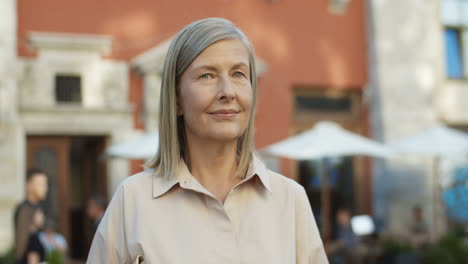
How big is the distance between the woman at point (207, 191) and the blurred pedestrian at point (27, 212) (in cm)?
372

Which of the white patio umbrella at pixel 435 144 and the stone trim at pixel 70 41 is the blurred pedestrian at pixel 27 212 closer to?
the stone trim at pixel 70 41

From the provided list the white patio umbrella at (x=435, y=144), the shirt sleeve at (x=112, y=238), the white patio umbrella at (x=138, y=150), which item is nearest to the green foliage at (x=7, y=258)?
the white patio umbrella at (x=138, y=150)

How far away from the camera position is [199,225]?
167 centimetres

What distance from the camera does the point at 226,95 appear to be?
66.1 inches

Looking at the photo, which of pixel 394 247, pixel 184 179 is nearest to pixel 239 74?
pixel 184 179

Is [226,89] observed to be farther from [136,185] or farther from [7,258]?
[7,258]

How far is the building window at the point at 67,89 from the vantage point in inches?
410

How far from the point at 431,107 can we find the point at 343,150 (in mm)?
4167

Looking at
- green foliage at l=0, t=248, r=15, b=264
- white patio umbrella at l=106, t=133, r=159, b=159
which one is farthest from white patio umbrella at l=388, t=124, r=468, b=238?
green foliage at l=0, t=248, r=15, b=264

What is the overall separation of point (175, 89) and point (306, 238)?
533 millimetres

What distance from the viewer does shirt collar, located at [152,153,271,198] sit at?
1.70m

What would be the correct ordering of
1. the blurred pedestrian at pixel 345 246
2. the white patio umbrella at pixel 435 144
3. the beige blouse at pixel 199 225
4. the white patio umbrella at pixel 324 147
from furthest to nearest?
the white patio umbrella at pixel 435 144 < the blurred pedestrian at pixel 345 246 < the white patio umbrella at pixel 324 147 < the beige blouse at pixel 199 225

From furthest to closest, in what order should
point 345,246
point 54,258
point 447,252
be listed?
point 345,246 < point 447,252 < point 54,258

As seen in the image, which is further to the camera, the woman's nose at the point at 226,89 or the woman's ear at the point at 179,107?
the woman's ear at the point at 179,107
